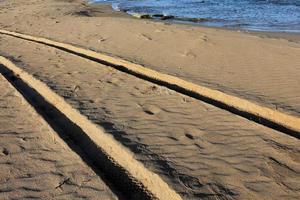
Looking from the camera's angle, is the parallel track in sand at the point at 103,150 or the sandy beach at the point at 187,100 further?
the sandy beach at the point at 187,100

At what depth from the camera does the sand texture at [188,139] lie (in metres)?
4.36

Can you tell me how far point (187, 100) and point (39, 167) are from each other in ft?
8.72

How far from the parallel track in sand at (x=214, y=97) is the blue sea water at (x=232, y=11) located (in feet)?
21.0

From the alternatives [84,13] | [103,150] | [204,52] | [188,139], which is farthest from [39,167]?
[84,13]

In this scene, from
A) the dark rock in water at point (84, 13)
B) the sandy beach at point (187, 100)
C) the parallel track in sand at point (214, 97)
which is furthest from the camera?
the dark rock in water at point (84, 13)

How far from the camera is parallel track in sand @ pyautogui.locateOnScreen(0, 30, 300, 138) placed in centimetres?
588

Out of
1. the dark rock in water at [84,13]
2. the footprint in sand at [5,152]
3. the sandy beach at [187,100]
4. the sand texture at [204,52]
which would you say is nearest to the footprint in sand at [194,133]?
the sandy beach at [187,100]

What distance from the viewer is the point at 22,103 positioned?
6883 mm

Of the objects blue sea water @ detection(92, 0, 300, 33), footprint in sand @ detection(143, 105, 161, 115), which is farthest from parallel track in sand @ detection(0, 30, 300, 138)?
blue sea water @ detection(92, 0, 300, 33)

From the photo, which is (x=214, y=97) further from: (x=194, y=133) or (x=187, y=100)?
(x=194, y=133)

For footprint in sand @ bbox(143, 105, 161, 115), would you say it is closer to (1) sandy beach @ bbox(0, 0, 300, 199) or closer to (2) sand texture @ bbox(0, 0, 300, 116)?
(1) sandy beach @ bbox(0, 0, 300, 199)

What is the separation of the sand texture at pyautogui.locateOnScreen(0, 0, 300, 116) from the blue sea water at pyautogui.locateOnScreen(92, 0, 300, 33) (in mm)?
3048

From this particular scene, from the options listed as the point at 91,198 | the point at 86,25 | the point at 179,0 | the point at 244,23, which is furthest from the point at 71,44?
the point at 179,0

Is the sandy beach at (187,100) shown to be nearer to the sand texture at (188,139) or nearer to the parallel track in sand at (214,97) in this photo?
the sand texture at (188,139)
